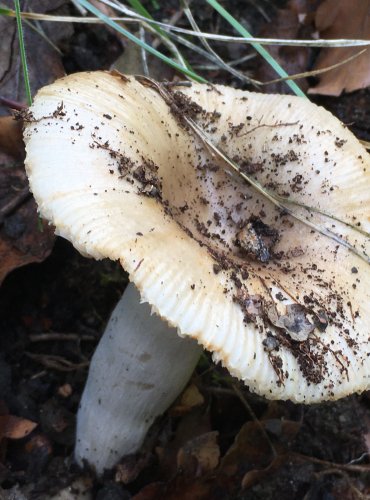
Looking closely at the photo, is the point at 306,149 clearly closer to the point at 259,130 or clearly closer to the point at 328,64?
the point at 259,130

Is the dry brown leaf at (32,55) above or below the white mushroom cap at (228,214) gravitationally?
below

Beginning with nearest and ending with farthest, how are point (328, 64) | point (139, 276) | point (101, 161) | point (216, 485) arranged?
point (139, 276) < point (101, 161) < point (216, 485) < point (328, 64)

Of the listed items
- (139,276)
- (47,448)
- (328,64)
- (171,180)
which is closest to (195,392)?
(47,448)

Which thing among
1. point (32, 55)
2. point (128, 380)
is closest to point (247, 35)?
point (32, 55)

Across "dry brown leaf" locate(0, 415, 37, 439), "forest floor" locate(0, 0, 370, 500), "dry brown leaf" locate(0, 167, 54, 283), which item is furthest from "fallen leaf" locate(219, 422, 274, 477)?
"dry brown leaf" locate(0, 167, 54, 283)

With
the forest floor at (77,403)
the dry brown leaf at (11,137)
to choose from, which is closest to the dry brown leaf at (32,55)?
the forest floor at (77,403)

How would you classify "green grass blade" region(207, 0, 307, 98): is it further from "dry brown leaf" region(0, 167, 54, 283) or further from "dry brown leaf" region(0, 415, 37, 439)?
"dry brown leaf" region(0, 415, 37, 439)

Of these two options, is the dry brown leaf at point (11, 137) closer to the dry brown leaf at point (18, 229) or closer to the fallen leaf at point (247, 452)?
the dry brown leaf at point (18, 229)

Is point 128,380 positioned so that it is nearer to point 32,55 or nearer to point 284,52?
point 32,55
